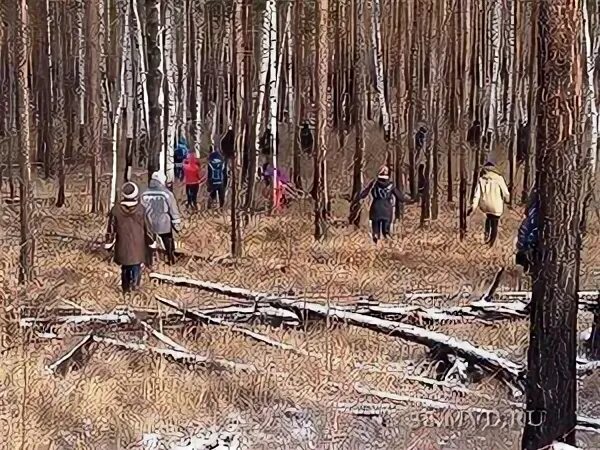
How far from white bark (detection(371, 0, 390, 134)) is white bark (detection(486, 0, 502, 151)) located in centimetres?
98

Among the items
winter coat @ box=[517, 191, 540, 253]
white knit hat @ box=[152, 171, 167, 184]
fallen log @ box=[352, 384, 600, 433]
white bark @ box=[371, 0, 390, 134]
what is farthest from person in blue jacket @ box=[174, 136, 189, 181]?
fallen log @ box=[352, 384, 600, 433]

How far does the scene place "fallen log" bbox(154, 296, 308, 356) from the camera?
20.9ft

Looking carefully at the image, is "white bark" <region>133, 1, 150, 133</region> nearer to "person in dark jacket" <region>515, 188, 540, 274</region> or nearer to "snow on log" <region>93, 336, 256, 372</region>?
"snow on log" <region>93, 336, 256, 372</region>

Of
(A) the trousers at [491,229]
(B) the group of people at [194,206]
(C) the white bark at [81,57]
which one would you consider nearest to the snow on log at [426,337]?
(B) the group of people at [194,206]

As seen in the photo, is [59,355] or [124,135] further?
[124,135]

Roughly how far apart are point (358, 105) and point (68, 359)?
4.71 metres

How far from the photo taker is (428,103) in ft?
30.7

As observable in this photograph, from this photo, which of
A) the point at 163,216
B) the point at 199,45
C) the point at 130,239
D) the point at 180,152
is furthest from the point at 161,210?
the point at 199,45

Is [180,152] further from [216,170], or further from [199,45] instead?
[199,45]

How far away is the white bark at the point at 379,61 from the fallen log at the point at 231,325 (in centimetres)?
325

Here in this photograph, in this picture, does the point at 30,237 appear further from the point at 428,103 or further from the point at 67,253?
the point at 428,103

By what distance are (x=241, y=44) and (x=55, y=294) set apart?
337 cm

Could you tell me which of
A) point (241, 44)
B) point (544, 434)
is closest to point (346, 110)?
point (241, 44)

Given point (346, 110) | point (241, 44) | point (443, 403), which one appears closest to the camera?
point (443, 403)
